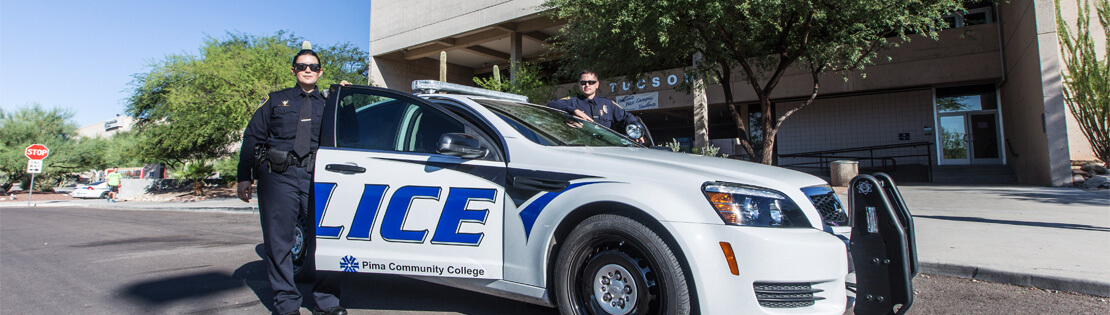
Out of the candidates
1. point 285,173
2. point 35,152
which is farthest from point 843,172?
point 35,152

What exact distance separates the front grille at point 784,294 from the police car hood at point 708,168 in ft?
1.52

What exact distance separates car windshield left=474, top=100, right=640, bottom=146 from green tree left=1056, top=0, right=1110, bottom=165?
13.0m

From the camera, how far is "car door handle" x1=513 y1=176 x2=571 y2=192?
2.76 metres

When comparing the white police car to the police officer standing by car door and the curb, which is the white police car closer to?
the police officer standing by car door

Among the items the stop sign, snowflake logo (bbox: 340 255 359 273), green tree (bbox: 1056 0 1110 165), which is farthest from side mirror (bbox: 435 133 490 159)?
the stop sign

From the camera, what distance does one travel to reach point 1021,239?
218 inches

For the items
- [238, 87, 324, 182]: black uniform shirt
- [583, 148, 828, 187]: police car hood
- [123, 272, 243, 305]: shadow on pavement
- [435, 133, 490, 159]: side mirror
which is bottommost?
[123, 272, 243, 305]: shadow on pavement

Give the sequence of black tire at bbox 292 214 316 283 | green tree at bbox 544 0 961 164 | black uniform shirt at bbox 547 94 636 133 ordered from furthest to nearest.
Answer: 1. green tree at bbox 544 0 961 164
2. black uniform shirt at bbox 547 94 636 133
3. black tire at bbox 292 214 316 283

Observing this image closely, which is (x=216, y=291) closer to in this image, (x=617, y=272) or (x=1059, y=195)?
(x=617, y=272)

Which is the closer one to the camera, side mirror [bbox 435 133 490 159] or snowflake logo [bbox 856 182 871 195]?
snowflake logo [bbox 856 182 871 195]

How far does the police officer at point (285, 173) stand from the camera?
3176 mm

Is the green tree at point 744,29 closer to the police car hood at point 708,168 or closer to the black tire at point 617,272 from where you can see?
the police car hood at point 708,168

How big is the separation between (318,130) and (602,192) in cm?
192

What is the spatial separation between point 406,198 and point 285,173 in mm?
784
